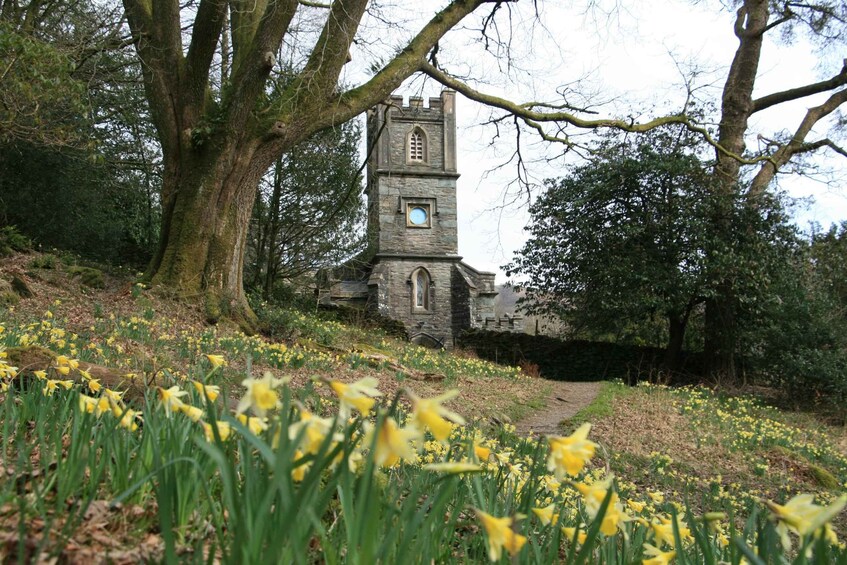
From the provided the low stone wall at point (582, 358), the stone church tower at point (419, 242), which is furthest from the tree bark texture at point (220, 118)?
the stone church tower at point (419, 242)

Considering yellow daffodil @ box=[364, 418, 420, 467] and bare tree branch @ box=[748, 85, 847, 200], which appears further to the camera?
bare tree branch @ box=[748, 85, 847, 200]

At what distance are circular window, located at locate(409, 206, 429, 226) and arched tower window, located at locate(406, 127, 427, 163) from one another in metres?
2.49

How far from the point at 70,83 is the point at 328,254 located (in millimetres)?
12327

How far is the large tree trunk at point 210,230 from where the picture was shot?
9.24 meters

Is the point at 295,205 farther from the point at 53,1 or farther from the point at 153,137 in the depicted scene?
the point at 53,1

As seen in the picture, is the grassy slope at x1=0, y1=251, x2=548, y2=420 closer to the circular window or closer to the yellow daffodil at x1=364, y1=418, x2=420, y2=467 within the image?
the yellow daffodil at x1=364, y1=418, x2=420, y2=467

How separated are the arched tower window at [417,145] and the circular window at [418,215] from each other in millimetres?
2489

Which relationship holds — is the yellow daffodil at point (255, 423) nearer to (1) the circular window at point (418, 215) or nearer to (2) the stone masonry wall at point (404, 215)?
(2) the stone masonry wall at point (404, 215)

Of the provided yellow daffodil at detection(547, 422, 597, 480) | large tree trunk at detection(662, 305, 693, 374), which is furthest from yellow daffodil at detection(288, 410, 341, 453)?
large tree trunk at detection(662, 305, 693, 374)

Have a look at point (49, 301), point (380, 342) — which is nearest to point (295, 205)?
point (380, 342)

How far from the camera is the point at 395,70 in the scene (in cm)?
1023

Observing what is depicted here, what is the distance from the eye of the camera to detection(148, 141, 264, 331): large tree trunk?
924 cm

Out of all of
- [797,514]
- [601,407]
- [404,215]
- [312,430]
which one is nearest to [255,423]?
[312,430]

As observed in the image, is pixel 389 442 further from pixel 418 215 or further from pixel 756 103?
pixel 418 215
